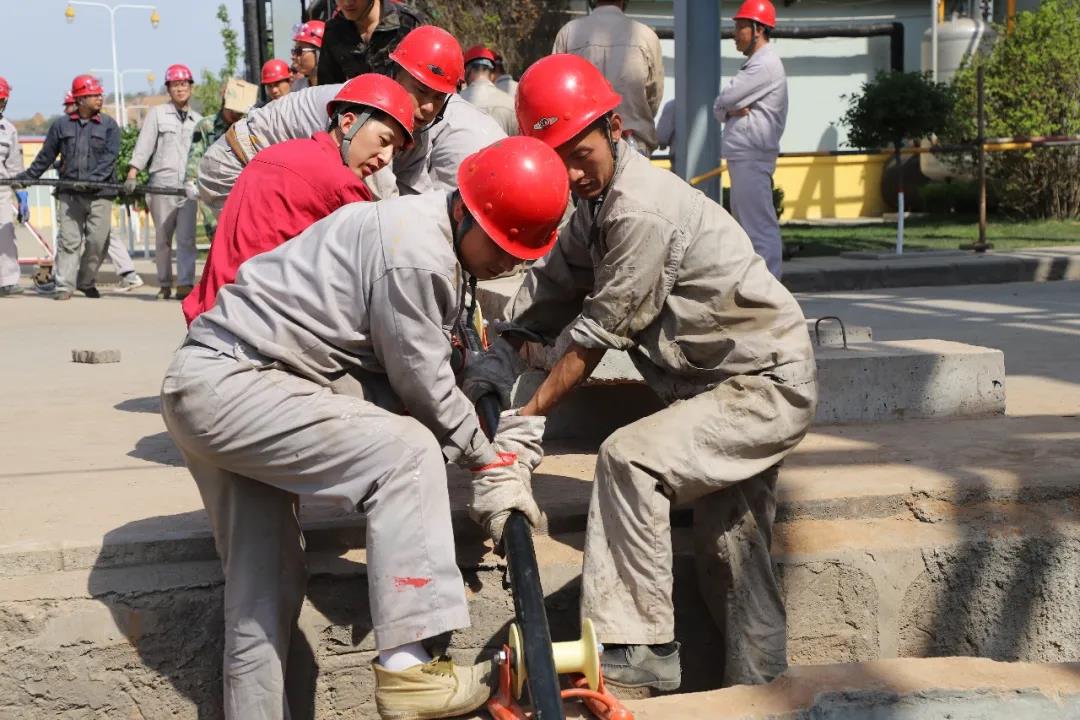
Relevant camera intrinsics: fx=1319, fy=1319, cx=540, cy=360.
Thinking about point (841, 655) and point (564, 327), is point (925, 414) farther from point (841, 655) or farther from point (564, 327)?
point (564, 327)

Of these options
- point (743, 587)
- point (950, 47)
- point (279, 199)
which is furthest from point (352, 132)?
point (950, 47)

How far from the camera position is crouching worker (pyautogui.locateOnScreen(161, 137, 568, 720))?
3402 mm

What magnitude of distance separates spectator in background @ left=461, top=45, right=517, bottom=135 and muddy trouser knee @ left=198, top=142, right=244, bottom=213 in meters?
2.74

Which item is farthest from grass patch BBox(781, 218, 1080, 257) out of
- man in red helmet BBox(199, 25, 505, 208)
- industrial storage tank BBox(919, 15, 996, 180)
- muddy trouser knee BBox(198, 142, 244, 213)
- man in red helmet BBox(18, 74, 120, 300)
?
muddy trouser knee BBox(198, 142, 244, 213)

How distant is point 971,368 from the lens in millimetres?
5488

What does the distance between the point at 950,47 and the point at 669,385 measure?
711 inches

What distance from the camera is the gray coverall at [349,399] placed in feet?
11.2

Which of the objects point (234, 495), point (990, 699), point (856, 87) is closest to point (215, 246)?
point (234, 495)

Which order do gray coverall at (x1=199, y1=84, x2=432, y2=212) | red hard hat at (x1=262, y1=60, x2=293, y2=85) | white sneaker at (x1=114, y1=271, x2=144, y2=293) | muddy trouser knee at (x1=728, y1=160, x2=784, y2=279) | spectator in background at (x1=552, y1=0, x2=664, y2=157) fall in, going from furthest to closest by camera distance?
white sneaker at (x1=114, y1=271, x2=144, y2=293)
red hard hat at (x1=262, y1=60, x2=293, y2=85)
muddy trouser knee at (x1=728, y1=160, x2=784, y2=279)
spectator in background at (x1=552, y1=0, x2=664, y2=157)
gray coverall at (x1=199, y1=84, x2=432, y2=212)

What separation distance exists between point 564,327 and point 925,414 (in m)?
1.87

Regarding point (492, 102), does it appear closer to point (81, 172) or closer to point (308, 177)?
point (308, 177)

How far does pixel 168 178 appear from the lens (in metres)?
12.2

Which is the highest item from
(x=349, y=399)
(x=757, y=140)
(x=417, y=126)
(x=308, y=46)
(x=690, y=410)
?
(x=308, y=46)

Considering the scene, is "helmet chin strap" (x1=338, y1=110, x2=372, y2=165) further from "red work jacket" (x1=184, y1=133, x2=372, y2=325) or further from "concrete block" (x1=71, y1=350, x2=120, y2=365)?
"concrete block" (x1=71, y1=350, x2=120, y2=365)
